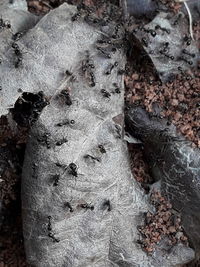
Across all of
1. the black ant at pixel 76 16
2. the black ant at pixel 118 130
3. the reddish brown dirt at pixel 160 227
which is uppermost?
the black ant at pixel 76 16

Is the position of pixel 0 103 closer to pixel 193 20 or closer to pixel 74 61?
pixel 74 61

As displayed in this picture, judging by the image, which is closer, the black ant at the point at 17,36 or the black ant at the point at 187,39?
the black ant at the point at 17,36

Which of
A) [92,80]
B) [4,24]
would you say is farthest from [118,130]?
[4,24]

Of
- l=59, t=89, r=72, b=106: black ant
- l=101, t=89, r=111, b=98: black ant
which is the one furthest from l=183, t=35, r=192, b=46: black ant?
l=59, t=89, r=72, b=106: black ant

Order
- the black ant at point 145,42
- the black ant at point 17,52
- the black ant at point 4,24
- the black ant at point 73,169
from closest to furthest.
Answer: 1. the black ant at point 73,169
2. the black ant at point 17,52
3. the black ant at point 4,24
4. the black ant at point 145,42

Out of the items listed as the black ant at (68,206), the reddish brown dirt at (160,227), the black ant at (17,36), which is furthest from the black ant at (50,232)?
the black ant at (17,36)

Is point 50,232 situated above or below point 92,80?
below

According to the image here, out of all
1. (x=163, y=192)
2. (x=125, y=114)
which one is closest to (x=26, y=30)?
(x=125, y=114)

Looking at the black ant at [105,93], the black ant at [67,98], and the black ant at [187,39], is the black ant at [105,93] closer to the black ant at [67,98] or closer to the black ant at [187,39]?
the black ant at [67,98]

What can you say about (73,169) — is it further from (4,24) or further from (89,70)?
(4,24)

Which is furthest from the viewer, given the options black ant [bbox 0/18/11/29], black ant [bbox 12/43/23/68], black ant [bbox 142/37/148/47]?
black ant [bbox 142/37/148/47]

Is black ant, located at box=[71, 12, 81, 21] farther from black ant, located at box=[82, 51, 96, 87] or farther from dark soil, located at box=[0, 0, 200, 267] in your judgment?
dark soil, located at box=[0, 0, 200, 267]
